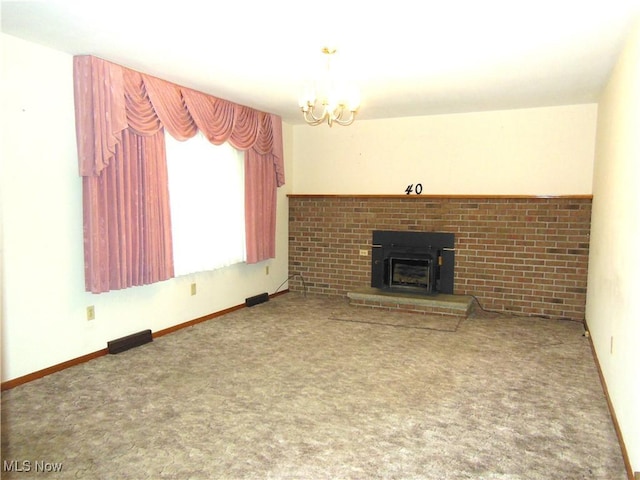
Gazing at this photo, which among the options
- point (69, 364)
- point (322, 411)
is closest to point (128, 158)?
point (69, 364)

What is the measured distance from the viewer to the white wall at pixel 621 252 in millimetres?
2320

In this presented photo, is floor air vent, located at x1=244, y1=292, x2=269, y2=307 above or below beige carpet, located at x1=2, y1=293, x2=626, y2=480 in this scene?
above

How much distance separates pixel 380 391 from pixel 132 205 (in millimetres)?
2400

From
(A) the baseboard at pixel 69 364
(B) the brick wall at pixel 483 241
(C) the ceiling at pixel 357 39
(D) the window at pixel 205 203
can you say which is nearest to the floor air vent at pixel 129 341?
(A) the baseboard at pixel 69 364

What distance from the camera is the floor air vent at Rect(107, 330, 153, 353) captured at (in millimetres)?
3830

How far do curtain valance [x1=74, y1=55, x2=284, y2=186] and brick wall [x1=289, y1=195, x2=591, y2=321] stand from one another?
1813mm

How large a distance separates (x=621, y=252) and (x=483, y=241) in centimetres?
264

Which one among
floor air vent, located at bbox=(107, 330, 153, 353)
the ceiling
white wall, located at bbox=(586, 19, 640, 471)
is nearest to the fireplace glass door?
white wall, located at bbox=(586, 19, 640, 471)

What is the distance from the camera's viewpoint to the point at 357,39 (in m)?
3.00

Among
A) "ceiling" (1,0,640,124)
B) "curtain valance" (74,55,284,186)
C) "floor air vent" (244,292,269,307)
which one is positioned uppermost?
"ceiling" (1,0,640,124)

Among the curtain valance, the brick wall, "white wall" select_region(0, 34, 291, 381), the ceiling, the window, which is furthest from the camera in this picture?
the brick wall

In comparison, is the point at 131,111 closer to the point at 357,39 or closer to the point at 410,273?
the point at 357,39

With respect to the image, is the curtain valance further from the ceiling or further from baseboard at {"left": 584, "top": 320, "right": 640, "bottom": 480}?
baseboard at {"left": 584, "top": 320, "right": 640, "bottom": 480}
